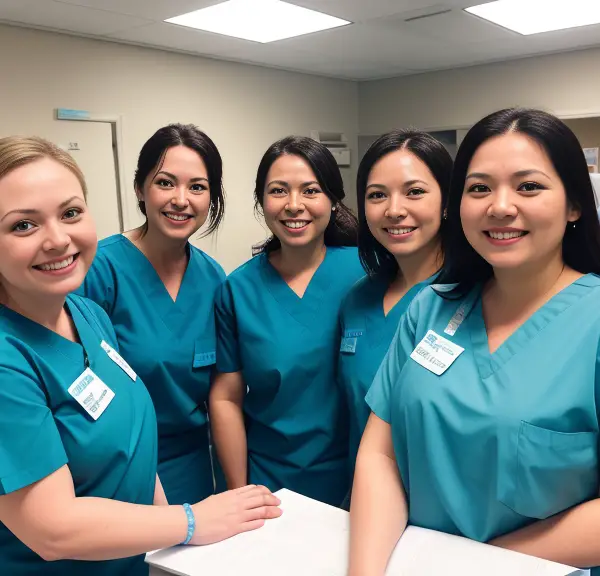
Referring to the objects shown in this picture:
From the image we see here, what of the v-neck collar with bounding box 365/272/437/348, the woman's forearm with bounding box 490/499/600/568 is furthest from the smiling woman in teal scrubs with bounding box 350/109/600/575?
the v-neck collar with bounding box 365/272/437/348

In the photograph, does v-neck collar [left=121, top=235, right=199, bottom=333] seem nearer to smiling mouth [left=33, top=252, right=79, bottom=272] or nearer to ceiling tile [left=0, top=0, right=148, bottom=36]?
smiling mouth [left=33, top=252, right=79, bottom=272]

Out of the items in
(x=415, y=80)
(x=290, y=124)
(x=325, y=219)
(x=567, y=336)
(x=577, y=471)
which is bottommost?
(x=577, y=471)

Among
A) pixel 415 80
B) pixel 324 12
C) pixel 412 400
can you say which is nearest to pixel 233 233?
pixel 324 12

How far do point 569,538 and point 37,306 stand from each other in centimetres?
98

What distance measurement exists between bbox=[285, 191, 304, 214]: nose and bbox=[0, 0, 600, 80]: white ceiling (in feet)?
6.12

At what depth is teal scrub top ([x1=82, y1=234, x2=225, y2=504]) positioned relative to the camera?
169cm

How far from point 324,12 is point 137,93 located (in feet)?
4.73

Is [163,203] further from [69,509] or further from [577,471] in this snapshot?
[577,471]

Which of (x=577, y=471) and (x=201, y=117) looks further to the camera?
(x=201, y=117)

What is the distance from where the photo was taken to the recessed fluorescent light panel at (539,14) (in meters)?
3.28

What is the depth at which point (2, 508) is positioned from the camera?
933mm

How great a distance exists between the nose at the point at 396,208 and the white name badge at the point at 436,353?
0.45 metres

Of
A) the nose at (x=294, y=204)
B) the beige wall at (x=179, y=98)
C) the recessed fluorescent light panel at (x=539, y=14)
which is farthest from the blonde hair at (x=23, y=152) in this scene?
the recessed fluorescent light panel at (x=539, y=14)

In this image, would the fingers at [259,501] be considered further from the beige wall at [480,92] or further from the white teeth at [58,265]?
the beige wall at [480,92]
